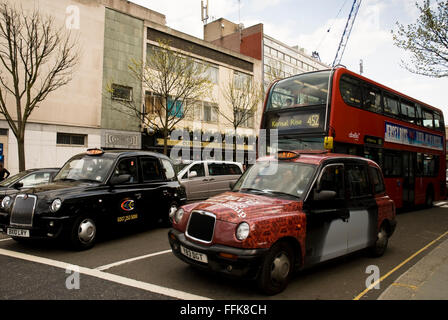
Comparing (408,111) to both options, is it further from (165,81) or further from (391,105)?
(165,81)

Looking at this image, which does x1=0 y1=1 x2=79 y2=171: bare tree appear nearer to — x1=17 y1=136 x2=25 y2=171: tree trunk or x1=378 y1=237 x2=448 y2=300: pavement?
x1=17 y1=136 x2=25 y2=171: tree trunk

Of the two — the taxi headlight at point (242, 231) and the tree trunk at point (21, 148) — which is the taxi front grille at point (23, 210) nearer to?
the taxi headlight at point (242, 231)

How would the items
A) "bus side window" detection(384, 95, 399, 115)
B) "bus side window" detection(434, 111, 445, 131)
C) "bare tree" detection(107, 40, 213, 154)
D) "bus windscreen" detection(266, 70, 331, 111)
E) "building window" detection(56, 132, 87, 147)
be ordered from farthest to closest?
"bare tree" detection(107, 40, 213, 154)
"building window" detection(56, 132, 87, 147)
"bus side window" detection(434, 111, 445, 131)
"bus side window" detection(384, 95, 399, 115)
"bus windscreen" detection(266, 70, 331, 111)

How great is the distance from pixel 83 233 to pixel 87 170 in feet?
4.84

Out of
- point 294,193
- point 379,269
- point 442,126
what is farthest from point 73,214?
point 442,126

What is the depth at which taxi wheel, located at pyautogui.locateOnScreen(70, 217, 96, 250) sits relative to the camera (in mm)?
5820

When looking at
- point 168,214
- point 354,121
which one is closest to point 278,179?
point 168,214

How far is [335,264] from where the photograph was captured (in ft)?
18.1

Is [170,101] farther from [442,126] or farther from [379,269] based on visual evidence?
[379,269]

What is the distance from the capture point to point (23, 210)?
5688 millimetres

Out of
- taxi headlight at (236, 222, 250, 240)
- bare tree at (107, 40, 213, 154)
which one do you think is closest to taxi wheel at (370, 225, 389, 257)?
taxi headlight at (236, 222, 250, 240)

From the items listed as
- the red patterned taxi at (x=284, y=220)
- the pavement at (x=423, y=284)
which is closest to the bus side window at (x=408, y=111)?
the red patterned taxi at (x=284, y=220)

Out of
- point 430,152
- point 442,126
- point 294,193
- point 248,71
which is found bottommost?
point 294,193
